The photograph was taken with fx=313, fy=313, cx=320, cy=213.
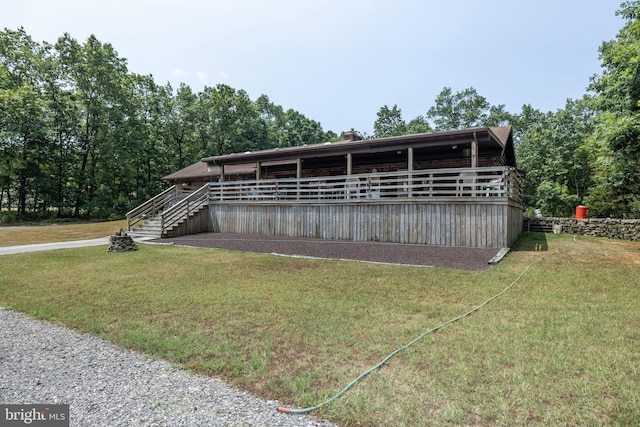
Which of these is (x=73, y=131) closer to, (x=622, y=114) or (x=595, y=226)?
(x=622, y=114)

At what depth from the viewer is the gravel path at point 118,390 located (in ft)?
7.14

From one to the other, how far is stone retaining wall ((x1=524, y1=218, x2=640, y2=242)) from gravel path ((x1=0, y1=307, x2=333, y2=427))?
18351 millimetres

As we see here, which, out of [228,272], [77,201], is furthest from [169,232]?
[77,201]

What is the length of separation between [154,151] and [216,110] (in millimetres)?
8873

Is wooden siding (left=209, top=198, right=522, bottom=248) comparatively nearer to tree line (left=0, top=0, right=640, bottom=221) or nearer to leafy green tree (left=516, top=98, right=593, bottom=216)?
tree line (left=0, top=0, right=640, bottom=221)

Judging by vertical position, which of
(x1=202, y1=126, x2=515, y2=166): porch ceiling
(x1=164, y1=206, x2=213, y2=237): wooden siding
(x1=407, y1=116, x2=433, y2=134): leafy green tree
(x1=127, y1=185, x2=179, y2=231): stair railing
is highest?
(x1=407, y1=116, x2=433, y2=134): leafy green tree

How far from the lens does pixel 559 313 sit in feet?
13.9

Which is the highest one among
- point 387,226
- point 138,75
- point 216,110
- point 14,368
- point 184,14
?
point 138,75

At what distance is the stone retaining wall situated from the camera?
1402 centimetres

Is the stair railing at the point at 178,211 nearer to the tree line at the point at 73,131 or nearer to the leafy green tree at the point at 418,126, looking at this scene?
the tree line at the point at 73,131

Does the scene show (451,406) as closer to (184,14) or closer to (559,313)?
(559,313)

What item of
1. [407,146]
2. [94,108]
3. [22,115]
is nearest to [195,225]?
[407,146]

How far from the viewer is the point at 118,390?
8.38 ft

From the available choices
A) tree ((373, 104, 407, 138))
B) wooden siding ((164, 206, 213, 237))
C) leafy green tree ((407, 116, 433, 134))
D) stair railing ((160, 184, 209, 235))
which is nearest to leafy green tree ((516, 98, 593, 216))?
leafy green tree ((407, 116, 433, 134))
